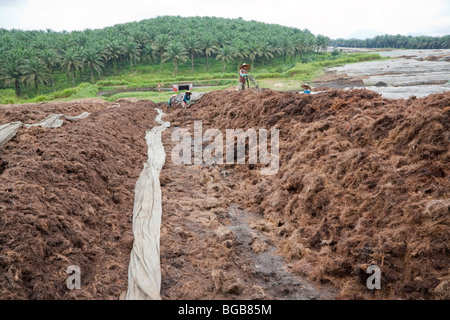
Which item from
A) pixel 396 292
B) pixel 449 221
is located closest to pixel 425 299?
pixel 396 292

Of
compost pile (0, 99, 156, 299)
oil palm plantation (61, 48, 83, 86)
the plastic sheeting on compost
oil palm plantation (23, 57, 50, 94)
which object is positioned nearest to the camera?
compost pile (0, 99, 156, 299)

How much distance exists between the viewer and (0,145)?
25.9ft

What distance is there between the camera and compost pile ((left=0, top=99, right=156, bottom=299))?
147 inches

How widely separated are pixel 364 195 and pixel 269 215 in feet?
6.58

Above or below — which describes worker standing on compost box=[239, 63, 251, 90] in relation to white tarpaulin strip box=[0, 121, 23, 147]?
above

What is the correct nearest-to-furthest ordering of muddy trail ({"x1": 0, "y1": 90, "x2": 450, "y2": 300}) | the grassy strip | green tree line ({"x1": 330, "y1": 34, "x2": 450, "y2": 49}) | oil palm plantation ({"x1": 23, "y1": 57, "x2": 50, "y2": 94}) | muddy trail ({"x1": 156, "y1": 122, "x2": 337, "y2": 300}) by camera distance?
muddy trail ({"x1": 0, "y1": 90, "x2": 450, "y2": 300}), muddy trail ({"x1": 156, "y1": 122, "x2": 337, "y2": 300}), the grassy strip, oil palm plantation ({"x1": 23, "y1": 57, "x2": 50, "y2": 94}), green tree line ({"x1": 330, "y1": 34, "x2": 450, "y2": 49})

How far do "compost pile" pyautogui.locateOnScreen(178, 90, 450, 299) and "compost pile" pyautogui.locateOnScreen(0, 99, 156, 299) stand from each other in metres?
2.79

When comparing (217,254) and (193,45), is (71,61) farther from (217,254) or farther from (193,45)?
(217,254)

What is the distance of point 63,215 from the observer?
486cm

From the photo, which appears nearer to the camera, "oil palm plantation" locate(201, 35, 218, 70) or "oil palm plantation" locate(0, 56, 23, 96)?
"oil palm plantation" locate(0, 56, 23, 96)

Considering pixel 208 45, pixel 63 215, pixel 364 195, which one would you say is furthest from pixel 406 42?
pixel 63 215

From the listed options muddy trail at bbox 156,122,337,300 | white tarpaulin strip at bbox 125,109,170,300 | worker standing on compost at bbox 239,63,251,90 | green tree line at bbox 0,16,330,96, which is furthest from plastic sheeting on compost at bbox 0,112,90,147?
green tree line at bbox 0,16,330,96

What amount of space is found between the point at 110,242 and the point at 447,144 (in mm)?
5766

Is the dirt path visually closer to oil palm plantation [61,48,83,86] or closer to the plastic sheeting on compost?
the plastic sheeting on compost
